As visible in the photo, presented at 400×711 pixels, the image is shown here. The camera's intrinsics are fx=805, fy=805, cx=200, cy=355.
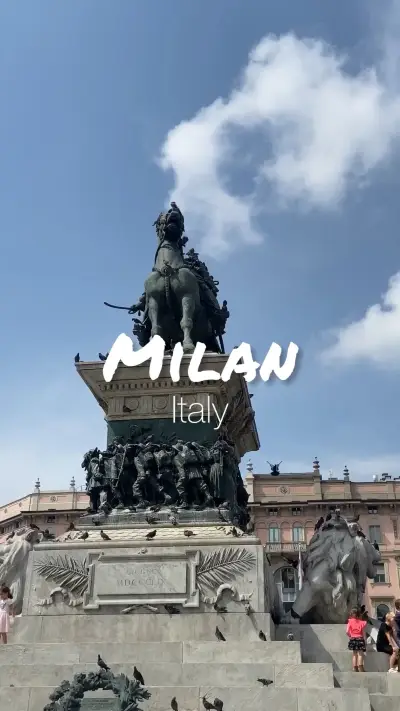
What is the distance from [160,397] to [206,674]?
5913mm

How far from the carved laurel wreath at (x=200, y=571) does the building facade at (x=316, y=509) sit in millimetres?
49020

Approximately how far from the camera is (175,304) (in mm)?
17438

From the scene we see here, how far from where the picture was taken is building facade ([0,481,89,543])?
209 ft

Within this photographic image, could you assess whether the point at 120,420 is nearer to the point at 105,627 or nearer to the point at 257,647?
the point at 105,627

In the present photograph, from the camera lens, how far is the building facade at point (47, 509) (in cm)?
6366

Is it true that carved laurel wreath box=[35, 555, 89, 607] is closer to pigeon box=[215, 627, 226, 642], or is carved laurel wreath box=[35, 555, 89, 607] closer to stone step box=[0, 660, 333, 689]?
stone step box=[0, 660, 333, 689]

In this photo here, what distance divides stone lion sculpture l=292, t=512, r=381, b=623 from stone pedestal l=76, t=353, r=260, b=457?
9.37ft

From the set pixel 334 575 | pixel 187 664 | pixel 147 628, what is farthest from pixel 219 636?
pixel 334 575

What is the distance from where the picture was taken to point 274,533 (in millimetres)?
64500

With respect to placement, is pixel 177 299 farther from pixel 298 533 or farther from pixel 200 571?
pixel 298 533

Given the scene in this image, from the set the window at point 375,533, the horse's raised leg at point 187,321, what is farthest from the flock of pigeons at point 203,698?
the window at point 375,533

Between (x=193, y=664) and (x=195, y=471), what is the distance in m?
4.16

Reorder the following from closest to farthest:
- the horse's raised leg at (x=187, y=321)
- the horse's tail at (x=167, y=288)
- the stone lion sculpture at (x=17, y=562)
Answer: the stone lion sculpture at (x=17, y=562) → the horse's raised leg at (x=187, y=321) → the horse's tail at (x=167, y=288)

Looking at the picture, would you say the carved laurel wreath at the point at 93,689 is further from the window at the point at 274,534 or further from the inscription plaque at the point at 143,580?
the window at the point at 274,534
